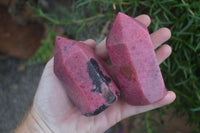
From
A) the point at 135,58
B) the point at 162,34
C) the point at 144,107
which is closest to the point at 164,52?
the point at 162,34

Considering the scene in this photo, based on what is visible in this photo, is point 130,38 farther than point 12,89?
No

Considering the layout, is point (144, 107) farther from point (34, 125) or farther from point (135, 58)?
point (34, 125)

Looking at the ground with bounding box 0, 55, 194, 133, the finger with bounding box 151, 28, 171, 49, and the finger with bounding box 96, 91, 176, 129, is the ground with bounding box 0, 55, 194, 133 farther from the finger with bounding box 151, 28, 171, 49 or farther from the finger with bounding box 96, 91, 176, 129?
the finger with bounding box 151, 28, 171, 49

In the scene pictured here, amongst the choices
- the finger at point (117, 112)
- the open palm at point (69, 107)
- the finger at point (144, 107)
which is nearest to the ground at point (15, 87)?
the open palm at point (69, 107)

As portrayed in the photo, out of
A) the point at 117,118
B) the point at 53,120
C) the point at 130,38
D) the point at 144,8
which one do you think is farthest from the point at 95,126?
the point at 144,8

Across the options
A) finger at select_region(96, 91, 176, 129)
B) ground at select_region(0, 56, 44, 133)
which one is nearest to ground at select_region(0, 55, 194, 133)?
ground at select_region(0, 56, 44, 133)

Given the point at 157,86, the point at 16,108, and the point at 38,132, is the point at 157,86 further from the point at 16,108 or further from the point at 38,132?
the point at 16,108

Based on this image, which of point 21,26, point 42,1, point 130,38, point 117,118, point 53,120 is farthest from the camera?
point 21,26
